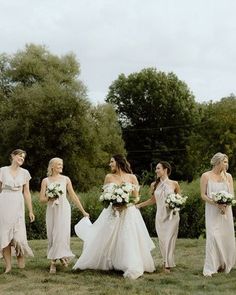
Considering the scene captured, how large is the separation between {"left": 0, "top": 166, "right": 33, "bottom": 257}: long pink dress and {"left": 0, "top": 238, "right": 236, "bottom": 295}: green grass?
1.99ft

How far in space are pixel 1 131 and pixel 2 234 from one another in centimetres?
3368

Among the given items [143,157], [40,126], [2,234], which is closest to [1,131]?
[40,126]

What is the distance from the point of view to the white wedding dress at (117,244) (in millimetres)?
11430

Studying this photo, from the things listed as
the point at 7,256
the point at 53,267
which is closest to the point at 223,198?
the point at 53,267

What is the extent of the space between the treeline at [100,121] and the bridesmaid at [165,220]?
29.5 m

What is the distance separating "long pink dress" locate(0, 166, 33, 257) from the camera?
12.0 meters

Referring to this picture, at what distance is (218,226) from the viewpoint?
11828 mm

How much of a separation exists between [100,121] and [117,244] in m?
36.5

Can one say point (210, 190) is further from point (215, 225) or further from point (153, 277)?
point (153, 277)

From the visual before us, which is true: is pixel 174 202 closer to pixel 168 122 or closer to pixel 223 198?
pixel 223 198

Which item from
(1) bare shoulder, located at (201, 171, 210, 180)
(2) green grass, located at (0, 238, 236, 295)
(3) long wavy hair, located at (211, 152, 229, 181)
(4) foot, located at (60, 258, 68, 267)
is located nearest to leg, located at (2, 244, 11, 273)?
(2) green grass, located at (0, 238, 236, 295)

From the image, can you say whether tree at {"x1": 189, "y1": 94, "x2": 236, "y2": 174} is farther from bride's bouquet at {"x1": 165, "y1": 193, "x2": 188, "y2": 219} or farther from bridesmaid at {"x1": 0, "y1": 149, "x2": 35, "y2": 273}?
bridesmaid at {"x1": 0, "y1": 149, "x2": 35, "y2": 273}

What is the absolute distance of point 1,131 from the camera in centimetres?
4481

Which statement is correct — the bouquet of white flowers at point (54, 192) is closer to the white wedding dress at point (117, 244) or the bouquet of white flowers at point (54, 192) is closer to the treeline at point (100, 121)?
the white wedding dress at point (117, 244)
